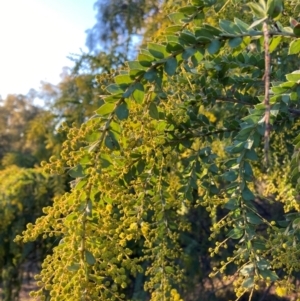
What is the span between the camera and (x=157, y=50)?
0.76 metres

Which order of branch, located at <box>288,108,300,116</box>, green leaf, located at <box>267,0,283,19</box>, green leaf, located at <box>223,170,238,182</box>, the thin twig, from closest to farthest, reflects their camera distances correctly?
1. the thin twig
2. green leaf, located at <box>267,0,283,19</box>
3. green leaf, located at <box>223,170,238,182</box>
4. branch, located at <box>288,108,300,116</box>

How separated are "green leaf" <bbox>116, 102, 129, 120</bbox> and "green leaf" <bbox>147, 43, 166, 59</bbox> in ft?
0.30

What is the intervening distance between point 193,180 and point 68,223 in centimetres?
43

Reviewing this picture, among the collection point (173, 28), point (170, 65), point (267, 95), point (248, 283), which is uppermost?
point (173, 28)

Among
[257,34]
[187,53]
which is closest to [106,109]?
[187,53]

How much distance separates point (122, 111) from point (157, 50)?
0.11 meters

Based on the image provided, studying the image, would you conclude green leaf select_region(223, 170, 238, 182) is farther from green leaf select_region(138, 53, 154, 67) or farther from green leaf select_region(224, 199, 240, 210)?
green leaf select_region(138, 53, 154, 67)

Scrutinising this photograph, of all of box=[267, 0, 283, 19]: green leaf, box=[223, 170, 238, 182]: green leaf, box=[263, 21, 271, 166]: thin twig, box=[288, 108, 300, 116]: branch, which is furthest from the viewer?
box=[288, 108, 300, 116]: branch

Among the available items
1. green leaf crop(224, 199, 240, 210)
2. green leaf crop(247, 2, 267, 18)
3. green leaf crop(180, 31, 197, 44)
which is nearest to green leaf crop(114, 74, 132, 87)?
green leaf crop(180, 31, 197, 44)

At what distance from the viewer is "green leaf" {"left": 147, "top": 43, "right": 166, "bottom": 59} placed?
0.76 meters

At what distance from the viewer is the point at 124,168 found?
931mm

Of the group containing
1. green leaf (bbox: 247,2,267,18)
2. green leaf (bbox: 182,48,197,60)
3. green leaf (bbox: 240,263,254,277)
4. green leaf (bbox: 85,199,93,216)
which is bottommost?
green leaf (bbox: 240,263,254,277)

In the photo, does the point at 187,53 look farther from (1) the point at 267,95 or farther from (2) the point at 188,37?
(1) the point at 267,95

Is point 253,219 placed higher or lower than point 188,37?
lower
